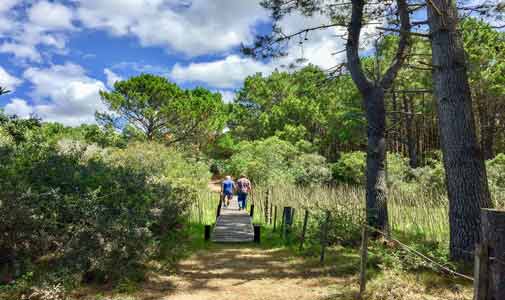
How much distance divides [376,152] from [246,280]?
3477 mm

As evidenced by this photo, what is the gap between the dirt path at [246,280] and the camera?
469 centimetres

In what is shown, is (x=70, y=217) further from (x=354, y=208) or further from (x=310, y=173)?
(x=310, y=173)

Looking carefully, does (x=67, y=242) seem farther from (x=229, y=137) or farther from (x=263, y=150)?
(x=229, y=137)

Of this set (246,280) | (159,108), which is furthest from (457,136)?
(159,108)

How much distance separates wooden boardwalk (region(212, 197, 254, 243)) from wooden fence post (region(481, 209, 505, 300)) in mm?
6794

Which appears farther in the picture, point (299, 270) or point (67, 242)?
point (299, 270)

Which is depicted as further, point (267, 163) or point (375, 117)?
point (267, 163)

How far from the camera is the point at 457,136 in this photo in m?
5.10

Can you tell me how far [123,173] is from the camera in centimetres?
689

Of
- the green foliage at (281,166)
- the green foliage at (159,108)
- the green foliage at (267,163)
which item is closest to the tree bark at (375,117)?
the green foliage at (281,166)

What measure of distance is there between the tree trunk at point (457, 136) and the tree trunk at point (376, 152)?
1.68 m

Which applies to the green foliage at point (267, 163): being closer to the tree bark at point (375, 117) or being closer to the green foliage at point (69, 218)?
the tree bark at point (375, 117)

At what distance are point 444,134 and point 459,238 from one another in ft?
4.77

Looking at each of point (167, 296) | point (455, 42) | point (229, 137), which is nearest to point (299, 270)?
point (167, 296)
